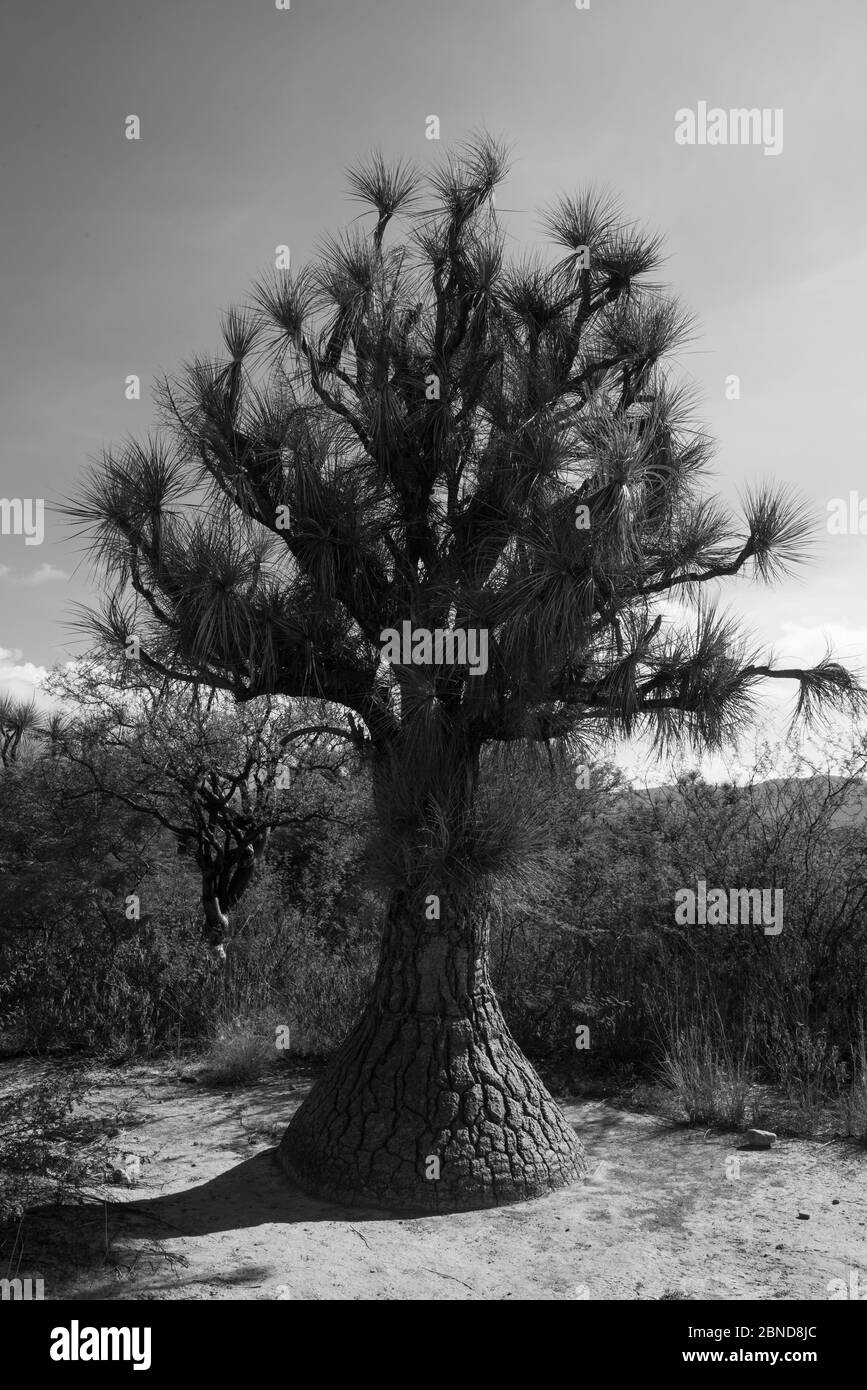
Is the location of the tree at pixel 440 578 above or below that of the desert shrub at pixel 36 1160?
above

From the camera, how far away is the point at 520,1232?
492 centimetres

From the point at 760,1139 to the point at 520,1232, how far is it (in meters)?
2.21

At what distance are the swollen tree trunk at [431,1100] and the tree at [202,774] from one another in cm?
428

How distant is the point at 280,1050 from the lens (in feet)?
28.3

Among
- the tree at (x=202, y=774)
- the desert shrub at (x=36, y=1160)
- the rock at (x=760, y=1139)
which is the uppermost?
the tree at (x=202, y=774)

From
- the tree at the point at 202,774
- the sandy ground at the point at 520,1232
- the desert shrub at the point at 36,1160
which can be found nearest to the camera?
the sandy ground at the point at 520,1232
